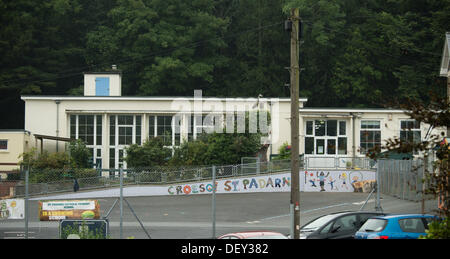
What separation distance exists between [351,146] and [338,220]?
29.7 metres

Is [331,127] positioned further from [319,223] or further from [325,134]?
[319,223]

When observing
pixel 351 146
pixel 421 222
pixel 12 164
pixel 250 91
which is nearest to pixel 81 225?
pixel 421 222

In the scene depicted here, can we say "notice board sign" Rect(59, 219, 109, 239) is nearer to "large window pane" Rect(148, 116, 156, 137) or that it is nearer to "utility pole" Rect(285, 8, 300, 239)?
"utility pole" Rect(285, 8, 300, 239)

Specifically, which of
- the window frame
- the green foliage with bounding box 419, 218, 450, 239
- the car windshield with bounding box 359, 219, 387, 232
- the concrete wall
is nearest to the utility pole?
the car windshield with bounding box 359, 219, 387, 232

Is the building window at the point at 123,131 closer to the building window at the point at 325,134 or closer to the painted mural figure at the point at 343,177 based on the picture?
the building window at the point at 325,134

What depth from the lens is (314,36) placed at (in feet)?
216

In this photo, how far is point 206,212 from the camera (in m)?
31.2

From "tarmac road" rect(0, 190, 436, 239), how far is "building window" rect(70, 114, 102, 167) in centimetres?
1329

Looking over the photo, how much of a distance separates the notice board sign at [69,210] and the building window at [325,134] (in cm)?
3234

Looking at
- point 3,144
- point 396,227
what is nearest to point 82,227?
point 396,227

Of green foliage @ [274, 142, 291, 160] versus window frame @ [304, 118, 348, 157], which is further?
window frame @ [304, 118, 348, 157]

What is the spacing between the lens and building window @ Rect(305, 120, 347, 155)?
48.7 m

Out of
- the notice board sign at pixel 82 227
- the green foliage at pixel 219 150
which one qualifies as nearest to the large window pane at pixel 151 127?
the green foliage at pixel 219 150
